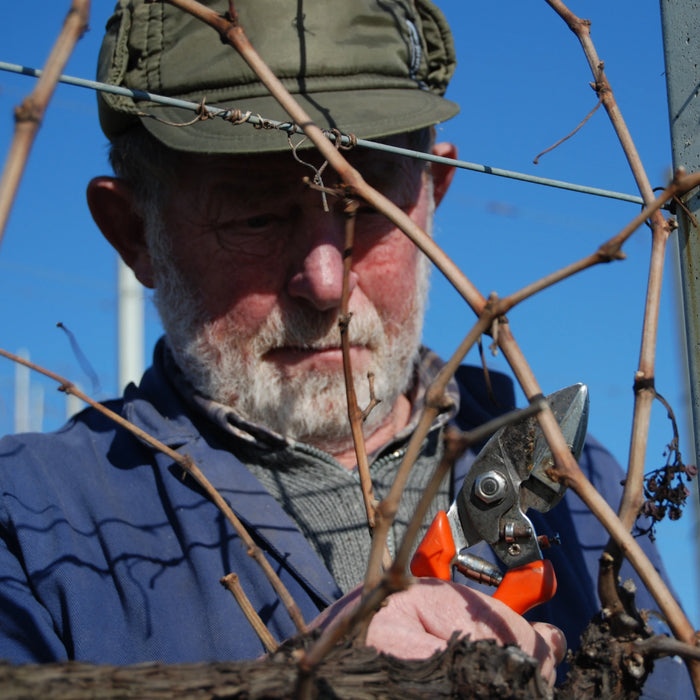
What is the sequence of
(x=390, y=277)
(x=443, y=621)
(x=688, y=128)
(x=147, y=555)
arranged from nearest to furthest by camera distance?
(x=443, y=621), (x=688, y=128), (x=147, y=555), (x=390, y=277)

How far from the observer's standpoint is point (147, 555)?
5.71ft

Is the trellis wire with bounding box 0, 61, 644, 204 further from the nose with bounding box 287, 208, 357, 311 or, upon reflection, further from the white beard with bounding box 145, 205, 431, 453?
the white beard with bounding box 145, 205, 431, 453

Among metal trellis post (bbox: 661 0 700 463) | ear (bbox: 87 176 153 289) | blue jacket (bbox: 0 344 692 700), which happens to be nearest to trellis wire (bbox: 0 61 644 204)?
metal trellis post (bbox: 661 0 700 463)

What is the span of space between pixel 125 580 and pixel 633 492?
1.07 metres

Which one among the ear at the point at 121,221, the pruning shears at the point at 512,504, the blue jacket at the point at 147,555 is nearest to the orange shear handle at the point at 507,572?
the pruning shears at the point at 512,504

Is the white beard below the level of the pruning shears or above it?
above

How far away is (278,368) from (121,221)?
660 millimetres

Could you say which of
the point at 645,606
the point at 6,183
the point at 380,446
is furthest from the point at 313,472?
the point at 6,183

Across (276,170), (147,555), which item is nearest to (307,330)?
(276,170)

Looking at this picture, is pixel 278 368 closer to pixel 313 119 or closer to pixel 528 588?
pixel 313 119

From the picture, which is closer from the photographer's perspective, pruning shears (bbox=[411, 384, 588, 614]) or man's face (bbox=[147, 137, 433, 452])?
pruning shears (bbox=[411, 384, 588, 614])

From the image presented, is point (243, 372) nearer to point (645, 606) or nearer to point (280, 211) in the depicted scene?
point (280, 211)

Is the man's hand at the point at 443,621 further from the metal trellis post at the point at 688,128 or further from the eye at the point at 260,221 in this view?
the eye at the point at 260,221

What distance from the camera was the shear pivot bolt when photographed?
1266mm
